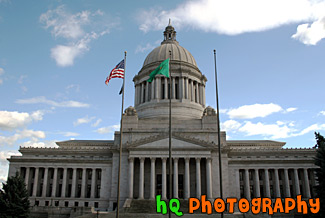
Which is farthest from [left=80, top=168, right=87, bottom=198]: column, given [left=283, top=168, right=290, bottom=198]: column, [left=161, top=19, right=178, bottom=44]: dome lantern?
[left=161, top=19, right=178, bottom=44]: dome lantern

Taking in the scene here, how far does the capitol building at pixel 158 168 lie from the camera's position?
175 feet

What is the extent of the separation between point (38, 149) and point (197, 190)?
118ft

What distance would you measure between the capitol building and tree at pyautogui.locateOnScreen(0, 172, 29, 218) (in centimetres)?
621

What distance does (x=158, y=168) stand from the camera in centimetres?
5572

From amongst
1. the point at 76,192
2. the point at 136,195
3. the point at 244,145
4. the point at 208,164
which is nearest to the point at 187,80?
the point at 244,145

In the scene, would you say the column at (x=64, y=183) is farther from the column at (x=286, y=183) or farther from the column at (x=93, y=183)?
the column at (x=286, y=183)

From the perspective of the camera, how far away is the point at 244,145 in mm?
68000

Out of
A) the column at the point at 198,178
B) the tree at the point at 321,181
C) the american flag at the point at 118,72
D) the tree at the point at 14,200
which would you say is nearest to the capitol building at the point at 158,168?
the column at the point at 198,178

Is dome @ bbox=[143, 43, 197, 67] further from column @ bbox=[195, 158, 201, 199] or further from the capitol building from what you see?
column @ bbox=[195, 158, 201, 199]

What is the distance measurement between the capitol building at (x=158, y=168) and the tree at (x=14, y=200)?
621cm

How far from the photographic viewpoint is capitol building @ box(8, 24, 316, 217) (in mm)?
53375

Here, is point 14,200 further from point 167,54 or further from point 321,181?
point 167,54

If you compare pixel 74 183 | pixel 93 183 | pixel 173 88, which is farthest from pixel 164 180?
pixel 173 88

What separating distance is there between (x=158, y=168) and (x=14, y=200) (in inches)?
988
